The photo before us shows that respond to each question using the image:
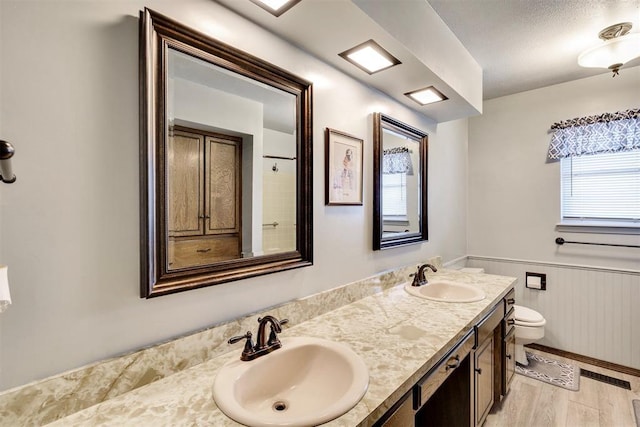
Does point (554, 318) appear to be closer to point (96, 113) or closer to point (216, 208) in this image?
point (216, 208)

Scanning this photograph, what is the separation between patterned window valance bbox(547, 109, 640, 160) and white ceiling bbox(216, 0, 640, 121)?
391 mm

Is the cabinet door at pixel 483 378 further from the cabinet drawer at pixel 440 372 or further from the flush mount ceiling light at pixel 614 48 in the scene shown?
the flush mount ceiling light at pixel 614 48

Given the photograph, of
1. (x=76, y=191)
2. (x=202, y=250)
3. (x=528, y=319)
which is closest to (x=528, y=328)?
(x=528, y=319)

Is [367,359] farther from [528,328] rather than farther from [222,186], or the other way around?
[528,328]

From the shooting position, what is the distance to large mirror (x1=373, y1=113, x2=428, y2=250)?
186 centimetres

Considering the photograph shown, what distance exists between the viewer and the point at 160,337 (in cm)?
96

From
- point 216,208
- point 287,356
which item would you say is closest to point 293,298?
point 287,356

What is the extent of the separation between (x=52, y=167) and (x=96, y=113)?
184mm

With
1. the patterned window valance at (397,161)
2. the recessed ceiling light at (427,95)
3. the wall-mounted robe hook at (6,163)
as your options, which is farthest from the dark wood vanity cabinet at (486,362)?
the wall-mounted robe hook at (6,163)

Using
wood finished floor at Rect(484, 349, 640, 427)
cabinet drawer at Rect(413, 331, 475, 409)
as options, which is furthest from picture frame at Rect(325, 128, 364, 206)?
wood finished floor at Rect(484, 349, 640, 427)

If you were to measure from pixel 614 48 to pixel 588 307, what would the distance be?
2071mm

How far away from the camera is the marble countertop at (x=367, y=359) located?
757mm

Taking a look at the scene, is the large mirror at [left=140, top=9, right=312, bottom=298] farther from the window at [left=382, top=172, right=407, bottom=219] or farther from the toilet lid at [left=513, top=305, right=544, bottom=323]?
the toilet lid at [left=513, top=305, right=544, bottom=323]

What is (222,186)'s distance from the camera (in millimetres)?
1138
